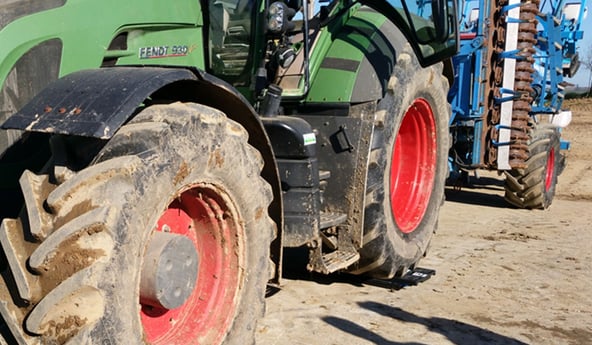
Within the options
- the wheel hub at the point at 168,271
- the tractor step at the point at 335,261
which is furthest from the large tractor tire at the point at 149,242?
the tractor step at the point at 335,261

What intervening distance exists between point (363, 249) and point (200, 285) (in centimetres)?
146

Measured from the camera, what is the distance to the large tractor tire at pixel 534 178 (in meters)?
7.43

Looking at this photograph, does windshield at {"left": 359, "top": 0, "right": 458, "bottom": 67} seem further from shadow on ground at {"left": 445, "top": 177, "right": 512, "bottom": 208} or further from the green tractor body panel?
shadow on ground at {"left": 445, "top": 177, "right": 512, "bottom": 208}

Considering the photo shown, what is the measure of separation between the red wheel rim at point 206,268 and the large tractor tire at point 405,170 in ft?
4.13

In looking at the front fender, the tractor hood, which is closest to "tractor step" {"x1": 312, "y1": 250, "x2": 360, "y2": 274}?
the front fender

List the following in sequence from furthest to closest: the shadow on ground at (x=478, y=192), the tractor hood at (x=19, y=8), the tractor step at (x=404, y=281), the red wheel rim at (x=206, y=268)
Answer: the shadow on ground at (x=478, y=192)
the tractor step at (x=404, y=281)
the red wheel rim at (x=206, y=268)
the tractor hood at (x=19, y=8)

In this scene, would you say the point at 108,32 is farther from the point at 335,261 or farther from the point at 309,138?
the point at 335,261

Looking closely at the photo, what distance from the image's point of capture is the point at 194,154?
2537mm

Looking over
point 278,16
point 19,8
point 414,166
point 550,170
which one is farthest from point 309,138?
point 550,170

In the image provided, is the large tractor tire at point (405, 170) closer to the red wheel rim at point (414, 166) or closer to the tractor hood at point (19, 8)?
the red wheel rim at point (414, 166)

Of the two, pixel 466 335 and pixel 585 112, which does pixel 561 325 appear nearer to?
pixel 466 335

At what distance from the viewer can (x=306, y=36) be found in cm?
358

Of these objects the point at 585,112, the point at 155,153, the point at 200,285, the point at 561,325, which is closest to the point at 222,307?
the point at 200,285

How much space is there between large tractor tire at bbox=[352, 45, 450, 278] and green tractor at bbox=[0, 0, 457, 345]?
0.02 m
